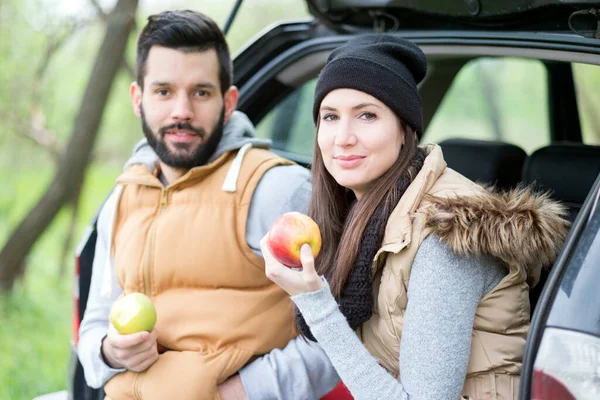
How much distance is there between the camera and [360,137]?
1.88m

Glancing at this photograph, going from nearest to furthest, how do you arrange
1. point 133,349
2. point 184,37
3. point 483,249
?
point 483,249 → point 133,349 → point 184,37

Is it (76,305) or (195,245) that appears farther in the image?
(76,305)

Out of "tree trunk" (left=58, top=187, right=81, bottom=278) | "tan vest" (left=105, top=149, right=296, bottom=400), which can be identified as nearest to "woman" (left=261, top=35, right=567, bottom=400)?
"tan vest" (left=105, top=149, right=296, bottom=400)

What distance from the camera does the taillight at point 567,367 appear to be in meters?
1.48

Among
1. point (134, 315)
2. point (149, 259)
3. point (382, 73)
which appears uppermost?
point (382, 73)

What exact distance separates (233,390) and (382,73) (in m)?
0.97

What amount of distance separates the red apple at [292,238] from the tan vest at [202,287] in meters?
0.41

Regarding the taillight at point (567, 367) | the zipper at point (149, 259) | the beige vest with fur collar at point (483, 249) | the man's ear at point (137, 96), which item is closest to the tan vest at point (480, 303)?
the beige vest with fur collar at point (483, 249)

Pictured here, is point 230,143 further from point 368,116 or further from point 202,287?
point 368,116

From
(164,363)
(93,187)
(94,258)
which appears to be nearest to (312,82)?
(94,258)

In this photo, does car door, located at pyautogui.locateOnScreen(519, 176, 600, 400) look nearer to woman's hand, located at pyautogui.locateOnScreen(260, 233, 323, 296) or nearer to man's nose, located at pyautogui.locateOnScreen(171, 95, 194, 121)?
woman's hand, located at pyautogui.locateOnScreen(260, 233, 323, 296)

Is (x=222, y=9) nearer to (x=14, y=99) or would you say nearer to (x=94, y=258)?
(x=14, y=99)

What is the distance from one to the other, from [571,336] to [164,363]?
1.15 meters

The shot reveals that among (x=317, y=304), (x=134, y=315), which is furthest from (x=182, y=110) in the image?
(x=317, y=304)
